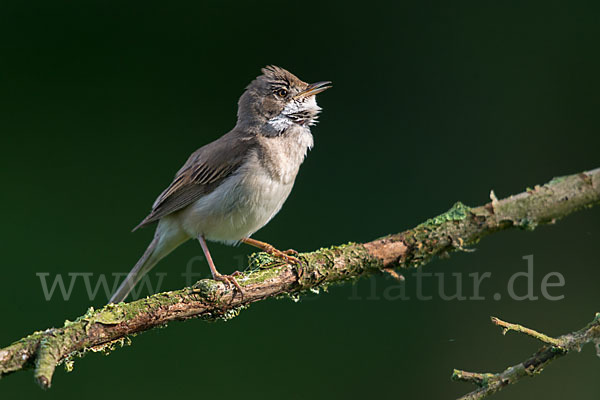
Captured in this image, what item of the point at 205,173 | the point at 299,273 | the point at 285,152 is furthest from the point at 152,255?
the point at 299,273

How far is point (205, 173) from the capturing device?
10.8ft

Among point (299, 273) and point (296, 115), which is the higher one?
point (296, 115)

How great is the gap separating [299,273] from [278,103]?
3.59ft

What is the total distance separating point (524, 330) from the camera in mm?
2088

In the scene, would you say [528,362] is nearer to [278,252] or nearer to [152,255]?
[278,252]

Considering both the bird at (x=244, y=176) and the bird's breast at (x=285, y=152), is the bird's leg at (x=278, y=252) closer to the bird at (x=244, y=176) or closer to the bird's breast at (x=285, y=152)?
the bird at (x=244, y=176)

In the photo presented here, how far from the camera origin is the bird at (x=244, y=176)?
3162 millimetres

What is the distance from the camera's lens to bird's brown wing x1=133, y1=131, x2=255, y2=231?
3221 mm

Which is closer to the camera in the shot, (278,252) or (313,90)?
(278,252)

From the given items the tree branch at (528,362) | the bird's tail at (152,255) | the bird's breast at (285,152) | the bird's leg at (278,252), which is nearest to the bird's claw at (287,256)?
the bird's leg at (278,252)

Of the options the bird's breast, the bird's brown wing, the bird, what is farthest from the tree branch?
the bird's brown wing

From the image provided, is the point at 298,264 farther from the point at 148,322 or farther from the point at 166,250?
the point at 166,250

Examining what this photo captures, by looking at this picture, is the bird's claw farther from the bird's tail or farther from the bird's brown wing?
the bird's tail

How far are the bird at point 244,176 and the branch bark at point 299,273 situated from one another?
22 centimetres
